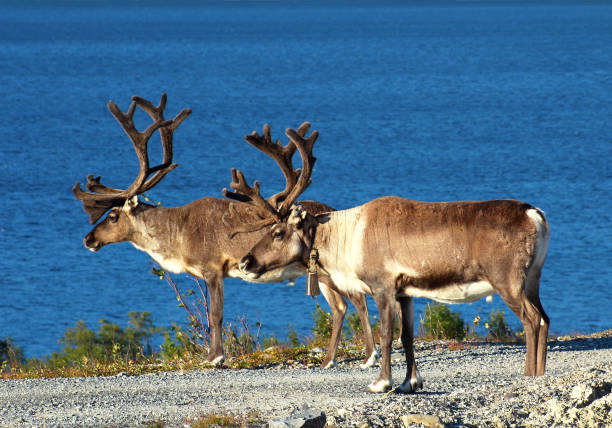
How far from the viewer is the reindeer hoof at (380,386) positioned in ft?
35.3

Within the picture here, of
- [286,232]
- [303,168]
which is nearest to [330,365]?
[286,232]

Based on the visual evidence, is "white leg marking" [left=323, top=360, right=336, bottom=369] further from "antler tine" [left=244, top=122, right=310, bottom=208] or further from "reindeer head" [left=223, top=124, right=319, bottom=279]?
"antler tine" [left=244, top=122, right=310, bottom=208]

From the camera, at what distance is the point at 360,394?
10742 millimetres

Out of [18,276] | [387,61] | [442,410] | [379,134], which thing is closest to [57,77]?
[387,61]

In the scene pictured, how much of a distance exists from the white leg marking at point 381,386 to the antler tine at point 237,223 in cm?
244

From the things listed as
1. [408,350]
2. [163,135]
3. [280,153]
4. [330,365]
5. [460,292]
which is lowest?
[330,365]

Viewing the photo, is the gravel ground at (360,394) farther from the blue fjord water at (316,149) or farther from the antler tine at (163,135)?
the blue fjord water at (316,149)

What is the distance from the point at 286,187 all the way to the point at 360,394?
2.89 m

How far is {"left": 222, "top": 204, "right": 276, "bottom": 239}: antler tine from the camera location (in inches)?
477

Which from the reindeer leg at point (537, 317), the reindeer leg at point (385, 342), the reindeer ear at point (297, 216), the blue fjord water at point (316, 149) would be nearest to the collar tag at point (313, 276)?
the reindeer ear at point (297, 216)

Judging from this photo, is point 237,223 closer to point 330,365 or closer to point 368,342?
point 330,365

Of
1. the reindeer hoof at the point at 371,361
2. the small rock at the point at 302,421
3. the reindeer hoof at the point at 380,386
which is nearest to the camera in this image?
the small rock at the point at 302,421

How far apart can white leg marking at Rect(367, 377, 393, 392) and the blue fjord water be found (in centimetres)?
1062

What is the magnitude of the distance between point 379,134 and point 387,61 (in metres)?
72.2
